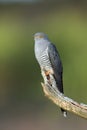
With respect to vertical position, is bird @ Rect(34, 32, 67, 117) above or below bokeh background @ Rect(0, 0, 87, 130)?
above

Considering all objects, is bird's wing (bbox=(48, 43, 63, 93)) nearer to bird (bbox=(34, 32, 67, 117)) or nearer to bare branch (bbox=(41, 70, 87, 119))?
bird (bbox=(34, 32, 67, 117))

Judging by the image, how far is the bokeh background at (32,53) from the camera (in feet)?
45.6

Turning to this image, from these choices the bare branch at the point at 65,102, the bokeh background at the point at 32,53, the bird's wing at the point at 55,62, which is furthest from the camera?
the bokeh background at the point at 32,53

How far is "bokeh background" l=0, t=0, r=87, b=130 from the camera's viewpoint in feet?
45.6

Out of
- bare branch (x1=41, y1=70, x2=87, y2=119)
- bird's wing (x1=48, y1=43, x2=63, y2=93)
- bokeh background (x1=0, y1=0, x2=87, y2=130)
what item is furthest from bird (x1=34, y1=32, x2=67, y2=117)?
bokeh background (x1=0, y1=0, x2=87, y2=130)

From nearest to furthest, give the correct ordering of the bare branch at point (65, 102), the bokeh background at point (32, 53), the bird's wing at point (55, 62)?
the bare branch at point (65, 102)
the bird's wing at point (55, 62)
the bokeh background at point (32, 53)

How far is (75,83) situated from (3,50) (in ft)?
5.79

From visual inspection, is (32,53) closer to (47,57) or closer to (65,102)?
(47,57)

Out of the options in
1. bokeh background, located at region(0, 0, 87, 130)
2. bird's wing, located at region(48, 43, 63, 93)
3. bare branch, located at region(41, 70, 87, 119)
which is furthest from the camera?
bokeh background, located at region(0, 0, 87, 130)

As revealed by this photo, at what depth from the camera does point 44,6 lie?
1641cm

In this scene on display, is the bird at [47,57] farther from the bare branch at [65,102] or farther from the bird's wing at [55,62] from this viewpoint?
the bare branch at [65,102]

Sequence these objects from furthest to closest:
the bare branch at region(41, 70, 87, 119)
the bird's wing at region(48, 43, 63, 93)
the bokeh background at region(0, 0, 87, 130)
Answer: the bokeh background at region(0, 0, 87, 130) → the bird's wing at region(48, 43, 63, 93) → the bare branch at region(41, 70, 87, 119)

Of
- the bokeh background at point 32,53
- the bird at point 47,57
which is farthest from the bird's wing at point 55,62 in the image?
the bokeh background at point 32,53

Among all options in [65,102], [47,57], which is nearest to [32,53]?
[47,57]
